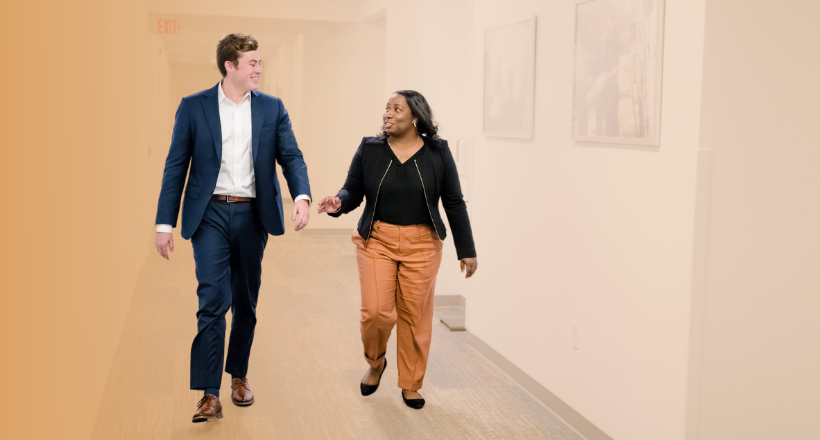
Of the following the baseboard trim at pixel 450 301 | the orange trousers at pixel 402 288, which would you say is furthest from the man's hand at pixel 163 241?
the baseboard trim at pixel 450 301

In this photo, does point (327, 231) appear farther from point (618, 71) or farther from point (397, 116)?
point (618, 71)

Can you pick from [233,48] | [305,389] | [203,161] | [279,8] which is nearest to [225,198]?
[203,161]

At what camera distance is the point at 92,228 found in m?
3.52

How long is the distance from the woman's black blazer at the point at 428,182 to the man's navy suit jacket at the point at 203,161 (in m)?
0.44

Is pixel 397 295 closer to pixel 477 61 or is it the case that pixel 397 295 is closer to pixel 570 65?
pixel 570 65

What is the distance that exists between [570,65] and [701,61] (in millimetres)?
1074

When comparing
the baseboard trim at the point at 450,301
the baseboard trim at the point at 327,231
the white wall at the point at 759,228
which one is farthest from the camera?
the baseboard trim at the point at 327,231

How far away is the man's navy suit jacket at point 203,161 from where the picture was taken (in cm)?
353

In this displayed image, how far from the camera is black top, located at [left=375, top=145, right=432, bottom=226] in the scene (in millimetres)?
3848

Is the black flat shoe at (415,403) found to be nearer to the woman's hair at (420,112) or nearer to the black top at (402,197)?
the black top at (402,197)

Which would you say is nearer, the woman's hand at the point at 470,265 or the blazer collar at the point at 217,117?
the blazer collar at the point at 217,117

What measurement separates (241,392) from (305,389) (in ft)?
1.29

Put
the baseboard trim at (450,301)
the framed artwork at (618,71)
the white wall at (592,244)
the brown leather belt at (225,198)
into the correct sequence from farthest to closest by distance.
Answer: the baseboard trim at (450,301) → the brown leather belt at (225,198) → the framed artwork at (618,71) → the white wall at (592,244)

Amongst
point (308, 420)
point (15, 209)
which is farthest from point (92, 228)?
point (15, 209)
